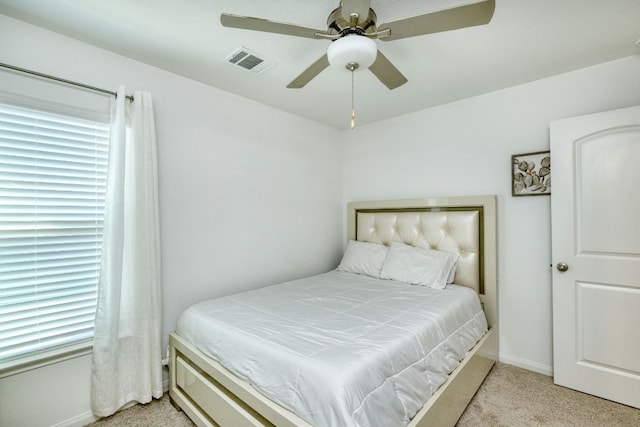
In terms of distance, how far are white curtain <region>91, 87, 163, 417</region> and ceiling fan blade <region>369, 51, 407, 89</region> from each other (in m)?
1.57

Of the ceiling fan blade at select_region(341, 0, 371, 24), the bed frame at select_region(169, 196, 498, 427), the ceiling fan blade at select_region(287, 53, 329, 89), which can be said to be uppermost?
the ceiling fan blade at select_region(341, 0, 371, 24)

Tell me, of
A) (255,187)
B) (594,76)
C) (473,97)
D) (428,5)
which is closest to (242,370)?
(255,187)

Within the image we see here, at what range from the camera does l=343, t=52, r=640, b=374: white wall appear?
2.26 metres

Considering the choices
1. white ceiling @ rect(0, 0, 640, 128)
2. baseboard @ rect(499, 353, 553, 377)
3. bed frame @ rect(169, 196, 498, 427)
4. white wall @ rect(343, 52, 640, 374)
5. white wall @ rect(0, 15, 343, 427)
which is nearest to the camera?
bed frame @ rect(169, 196, 498, 427)

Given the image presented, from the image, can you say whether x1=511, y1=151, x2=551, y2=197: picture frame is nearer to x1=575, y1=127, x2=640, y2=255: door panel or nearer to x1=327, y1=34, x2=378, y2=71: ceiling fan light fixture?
x1=575, y1=127, x2=640, y2=255: door panel

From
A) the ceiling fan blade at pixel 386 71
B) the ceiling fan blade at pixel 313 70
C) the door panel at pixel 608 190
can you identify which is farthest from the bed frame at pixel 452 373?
the ceiling fan blade at pixel 313 70

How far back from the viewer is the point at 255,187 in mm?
2832

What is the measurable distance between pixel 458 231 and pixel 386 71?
66.4 inches

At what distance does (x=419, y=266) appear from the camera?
103 inches

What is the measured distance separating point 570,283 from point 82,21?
368cm

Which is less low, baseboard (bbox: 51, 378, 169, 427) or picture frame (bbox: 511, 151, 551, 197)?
picture frame (bbox: 511, 151, 551, 197)

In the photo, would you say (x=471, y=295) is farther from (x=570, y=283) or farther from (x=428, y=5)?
(x=428, y=5)

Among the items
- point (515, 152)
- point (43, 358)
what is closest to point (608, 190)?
point (515, 152)

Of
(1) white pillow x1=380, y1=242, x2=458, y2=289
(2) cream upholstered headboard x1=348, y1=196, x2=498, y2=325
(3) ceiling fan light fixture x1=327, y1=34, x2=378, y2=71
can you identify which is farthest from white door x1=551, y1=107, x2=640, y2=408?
(3) ceiling fan light fixture x1=327, y1=34, x2=378, y2=71
